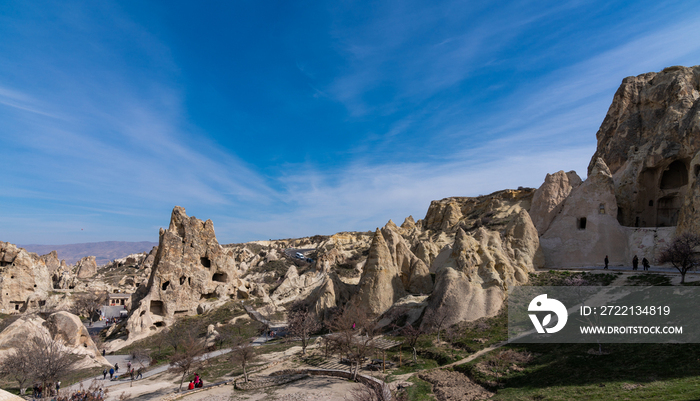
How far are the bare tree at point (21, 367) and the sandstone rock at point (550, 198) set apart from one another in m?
47.2

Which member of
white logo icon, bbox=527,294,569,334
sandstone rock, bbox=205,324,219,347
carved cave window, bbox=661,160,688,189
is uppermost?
carved cave window, bbox=661,160,688,189

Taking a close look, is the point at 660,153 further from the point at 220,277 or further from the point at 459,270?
the point at 220,277

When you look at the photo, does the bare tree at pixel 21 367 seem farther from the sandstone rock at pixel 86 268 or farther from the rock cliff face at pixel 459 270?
the sandstone rock at pixel 86 268

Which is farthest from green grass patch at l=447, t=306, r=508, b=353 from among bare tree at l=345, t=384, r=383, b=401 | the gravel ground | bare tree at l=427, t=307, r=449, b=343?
bare tree at l=345, t=384, r=383, b=401

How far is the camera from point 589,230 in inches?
1476

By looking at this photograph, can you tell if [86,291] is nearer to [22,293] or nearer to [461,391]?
[22,293]

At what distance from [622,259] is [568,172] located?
16.0 meters

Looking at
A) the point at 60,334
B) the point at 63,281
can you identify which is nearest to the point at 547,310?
the point at 60,334

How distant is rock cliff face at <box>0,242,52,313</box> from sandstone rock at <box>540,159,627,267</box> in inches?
2536

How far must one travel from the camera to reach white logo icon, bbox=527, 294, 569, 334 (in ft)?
73.4

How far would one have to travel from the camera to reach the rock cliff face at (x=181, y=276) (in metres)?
37.2

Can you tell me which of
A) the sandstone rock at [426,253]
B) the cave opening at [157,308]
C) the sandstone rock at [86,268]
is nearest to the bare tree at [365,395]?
the cave opening at [157,308]

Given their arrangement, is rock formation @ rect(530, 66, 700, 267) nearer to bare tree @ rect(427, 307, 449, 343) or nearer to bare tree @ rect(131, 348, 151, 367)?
bare tree @ rect(427, 307, 449, 343)

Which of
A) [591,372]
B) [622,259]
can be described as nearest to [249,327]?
[591,372]
